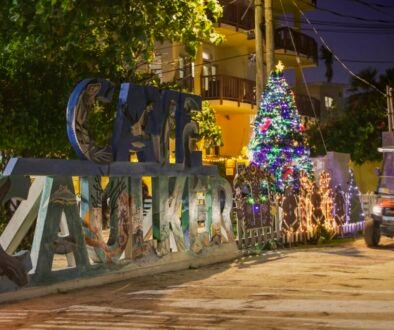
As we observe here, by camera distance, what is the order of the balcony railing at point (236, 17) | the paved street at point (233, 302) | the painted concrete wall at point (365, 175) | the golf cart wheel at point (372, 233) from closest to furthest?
the paved street at point (233, 302), the golf cart wheel at point (372, 233), the balcony railing at point (236, 17), the painted concrete wall at point (365, 175)

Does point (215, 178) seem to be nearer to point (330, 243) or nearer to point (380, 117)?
point (330, 243)

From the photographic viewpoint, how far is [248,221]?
14.5 metres

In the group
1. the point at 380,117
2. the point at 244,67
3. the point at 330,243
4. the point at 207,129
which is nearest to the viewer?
the point at 207,129

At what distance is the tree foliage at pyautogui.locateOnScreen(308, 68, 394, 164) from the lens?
107 feet

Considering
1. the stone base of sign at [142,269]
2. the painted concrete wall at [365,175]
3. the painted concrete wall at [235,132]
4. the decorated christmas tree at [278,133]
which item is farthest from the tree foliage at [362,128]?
the stone base of sign at [142,269]

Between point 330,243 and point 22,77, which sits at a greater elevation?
point 22,77

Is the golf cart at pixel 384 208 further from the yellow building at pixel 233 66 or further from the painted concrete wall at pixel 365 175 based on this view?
the painted concrete wall at pixel 365 175

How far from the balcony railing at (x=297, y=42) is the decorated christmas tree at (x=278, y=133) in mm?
12156

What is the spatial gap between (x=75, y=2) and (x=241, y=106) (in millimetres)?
18576

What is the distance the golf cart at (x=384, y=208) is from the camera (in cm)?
1561

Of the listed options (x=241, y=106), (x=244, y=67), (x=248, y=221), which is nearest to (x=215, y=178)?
(x=248, y=221)

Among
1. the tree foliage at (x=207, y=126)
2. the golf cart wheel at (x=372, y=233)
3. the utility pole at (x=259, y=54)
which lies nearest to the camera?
the tree foliage at (x=207, y=126)

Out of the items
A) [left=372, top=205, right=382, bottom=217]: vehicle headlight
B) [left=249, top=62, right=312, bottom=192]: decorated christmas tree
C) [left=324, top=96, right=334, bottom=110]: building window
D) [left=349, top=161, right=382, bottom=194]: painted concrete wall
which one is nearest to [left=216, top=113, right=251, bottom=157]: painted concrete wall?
[left=349, top=161, right=382, bottom=194]: painted concrete wall

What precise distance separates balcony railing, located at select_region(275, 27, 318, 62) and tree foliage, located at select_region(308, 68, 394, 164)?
3.12 m
